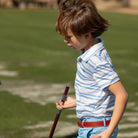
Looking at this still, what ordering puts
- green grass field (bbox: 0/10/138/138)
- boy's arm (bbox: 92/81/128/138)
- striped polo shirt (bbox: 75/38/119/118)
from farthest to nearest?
green grass field (bbox: 0/10/138/138)
striped polo shirt (bbox: 75/38/119/118)
boy's arm (bbox: 92/81/128/138)

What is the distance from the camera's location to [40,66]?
12.5 m

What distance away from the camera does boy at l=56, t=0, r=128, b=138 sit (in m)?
3.28

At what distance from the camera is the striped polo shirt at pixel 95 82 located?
3316mm

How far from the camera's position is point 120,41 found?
20016 mm

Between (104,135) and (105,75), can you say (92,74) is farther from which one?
(104,135)

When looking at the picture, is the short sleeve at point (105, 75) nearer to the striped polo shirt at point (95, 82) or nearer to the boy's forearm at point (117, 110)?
the striped polo shirt at point (95, 82)

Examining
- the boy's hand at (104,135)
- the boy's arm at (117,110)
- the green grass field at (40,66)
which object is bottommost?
the green grass field at (40,66)

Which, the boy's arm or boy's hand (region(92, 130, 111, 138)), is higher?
the boy's arm

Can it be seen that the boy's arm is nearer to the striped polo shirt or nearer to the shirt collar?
the striped polo shirt

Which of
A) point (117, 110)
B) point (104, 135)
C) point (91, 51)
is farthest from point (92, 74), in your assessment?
→ point (104, 135)

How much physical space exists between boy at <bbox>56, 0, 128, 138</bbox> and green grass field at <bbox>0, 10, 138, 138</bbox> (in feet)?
9.92

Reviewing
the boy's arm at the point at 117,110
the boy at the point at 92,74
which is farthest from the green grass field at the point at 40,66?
the boy's arm at the point at 117,110

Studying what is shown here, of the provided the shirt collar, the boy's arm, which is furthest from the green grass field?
the boy's arm

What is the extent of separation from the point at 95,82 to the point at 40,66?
9.12m
